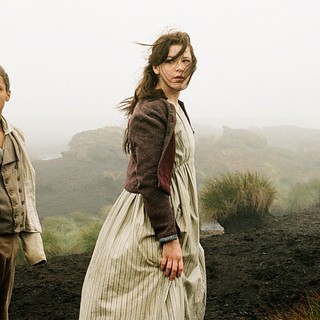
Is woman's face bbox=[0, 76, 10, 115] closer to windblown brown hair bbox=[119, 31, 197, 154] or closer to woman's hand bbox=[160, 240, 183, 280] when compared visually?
windblown brown hair bbox=[119, 31, 197, 154]

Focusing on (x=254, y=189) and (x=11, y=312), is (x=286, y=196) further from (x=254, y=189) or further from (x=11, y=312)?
(x=11, y=312)

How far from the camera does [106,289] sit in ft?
8.13

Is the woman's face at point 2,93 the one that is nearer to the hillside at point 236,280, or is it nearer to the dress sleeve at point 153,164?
the dress sleeve at point 153,164

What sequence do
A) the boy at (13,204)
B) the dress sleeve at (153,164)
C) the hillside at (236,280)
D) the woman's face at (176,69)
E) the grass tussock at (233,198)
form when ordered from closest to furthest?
the dress sleeve at (153,164), the woman's face at (176,69), the boy at (13,204), the hillside at (236,280), the grass tussock at (233,198)

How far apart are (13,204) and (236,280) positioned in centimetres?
294

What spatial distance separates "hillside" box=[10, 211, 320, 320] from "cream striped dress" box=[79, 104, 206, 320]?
192 centimetres

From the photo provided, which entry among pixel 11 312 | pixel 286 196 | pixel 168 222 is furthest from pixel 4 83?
pixel 286 196

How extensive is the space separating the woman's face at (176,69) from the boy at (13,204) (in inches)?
33.2

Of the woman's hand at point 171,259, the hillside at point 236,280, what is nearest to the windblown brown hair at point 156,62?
the woman's hand at point 171,259

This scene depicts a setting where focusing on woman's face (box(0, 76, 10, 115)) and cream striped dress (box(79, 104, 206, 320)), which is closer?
cream striped dress (box(79, 104, 206, 320))

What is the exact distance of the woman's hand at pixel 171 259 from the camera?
2395mm

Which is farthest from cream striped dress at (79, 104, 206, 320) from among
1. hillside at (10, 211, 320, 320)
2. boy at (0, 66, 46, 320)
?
hillside at (10, 211, 320, 320)

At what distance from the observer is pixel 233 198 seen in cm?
886

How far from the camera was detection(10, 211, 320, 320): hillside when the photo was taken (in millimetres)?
4602
